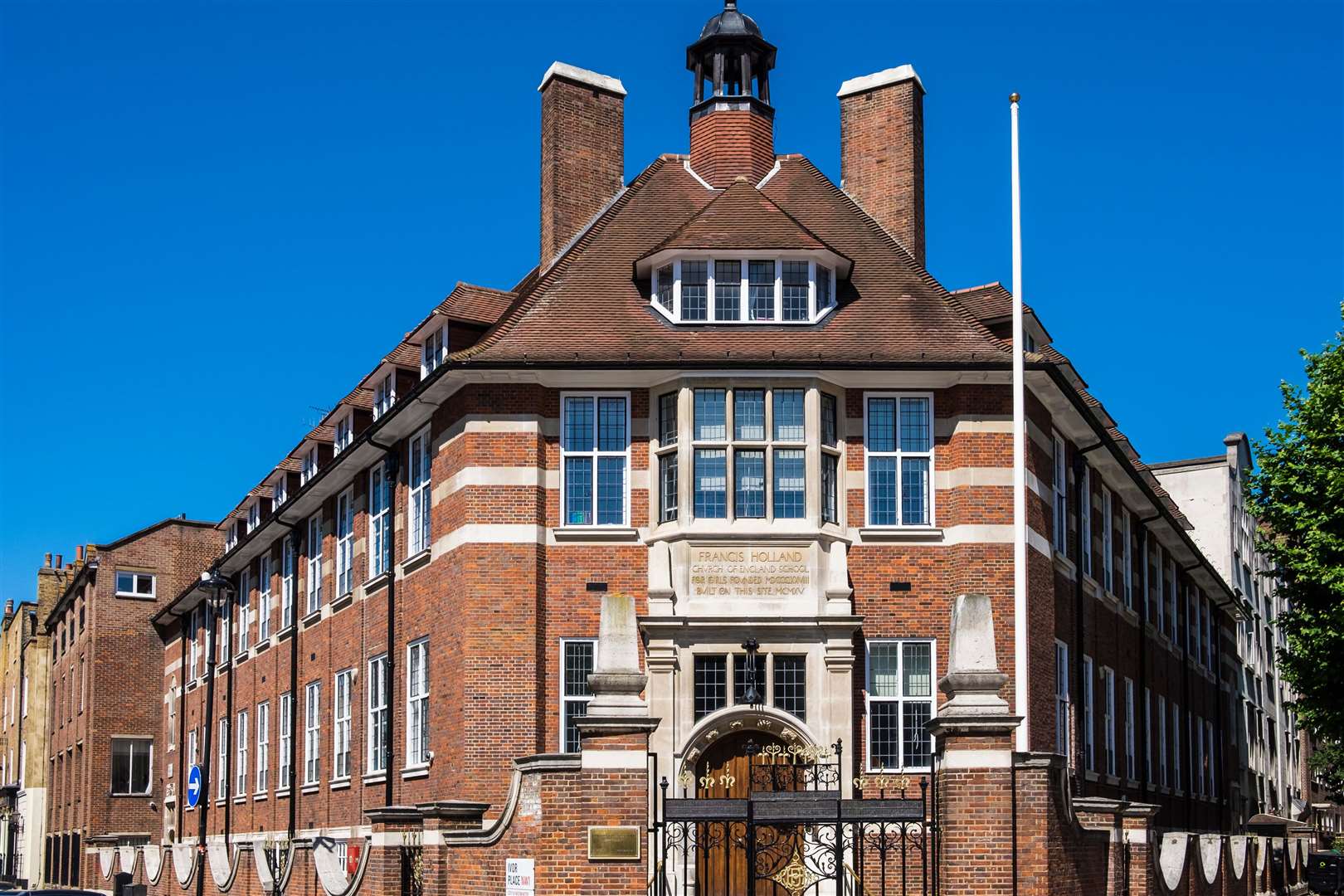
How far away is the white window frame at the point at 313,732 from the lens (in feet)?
133

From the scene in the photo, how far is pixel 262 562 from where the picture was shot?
162ft

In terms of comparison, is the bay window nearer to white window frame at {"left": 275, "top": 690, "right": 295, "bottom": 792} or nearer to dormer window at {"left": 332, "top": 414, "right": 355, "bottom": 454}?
dormer window at {"left": 332, "top": 414, "right": 355, "bottom": 454}

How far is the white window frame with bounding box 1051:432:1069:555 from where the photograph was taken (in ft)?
111

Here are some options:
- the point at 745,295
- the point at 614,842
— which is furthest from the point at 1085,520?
the point at 614,842

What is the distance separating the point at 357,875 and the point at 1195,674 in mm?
33955

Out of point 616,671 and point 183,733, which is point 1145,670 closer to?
point 616,671

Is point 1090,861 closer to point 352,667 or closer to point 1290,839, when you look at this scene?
point 352,667

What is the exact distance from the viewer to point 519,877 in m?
22.8

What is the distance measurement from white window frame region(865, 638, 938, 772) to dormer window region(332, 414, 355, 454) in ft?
47.4

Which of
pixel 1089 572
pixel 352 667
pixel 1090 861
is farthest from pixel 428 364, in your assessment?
pixel 1090 861

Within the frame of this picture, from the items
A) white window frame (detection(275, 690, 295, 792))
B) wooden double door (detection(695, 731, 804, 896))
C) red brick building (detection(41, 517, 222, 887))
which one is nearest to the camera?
wooden double door (detection(695, 731, 804, 896))

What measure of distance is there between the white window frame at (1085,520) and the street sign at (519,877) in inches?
646

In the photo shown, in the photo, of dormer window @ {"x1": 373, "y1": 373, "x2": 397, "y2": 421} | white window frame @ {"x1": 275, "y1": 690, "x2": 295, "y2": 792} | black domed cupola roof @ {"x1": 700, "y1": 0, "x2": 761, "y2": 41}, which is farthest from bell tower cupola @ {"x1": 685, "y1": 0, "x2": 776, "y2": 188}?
white window frame @ {"x1": 275, "y1": 690, "x2": 295, "y2": 792}

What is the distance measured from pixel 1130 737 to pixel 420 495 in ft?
57.3
